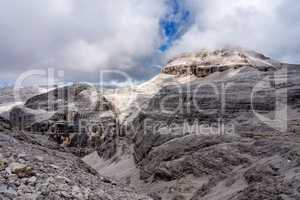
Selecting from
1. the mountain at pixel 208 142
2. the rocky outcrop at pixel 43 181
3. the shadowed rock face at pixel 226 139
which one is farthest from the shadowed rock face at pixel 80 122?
the rocky outcrop at pixel 43 181

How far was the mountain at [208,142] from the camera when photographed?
1262 cm

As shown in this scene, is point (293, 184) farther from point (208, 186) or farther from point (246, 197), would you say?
point (208, 186)

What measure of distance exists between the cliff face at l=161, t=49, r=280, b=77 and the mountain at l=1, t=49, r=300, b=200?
468 inches

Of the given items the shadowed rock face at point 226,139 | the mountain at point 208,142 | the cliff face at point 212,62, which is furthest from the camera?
the cliff face at point 212,62

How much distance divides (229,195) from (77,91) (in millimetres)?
46058

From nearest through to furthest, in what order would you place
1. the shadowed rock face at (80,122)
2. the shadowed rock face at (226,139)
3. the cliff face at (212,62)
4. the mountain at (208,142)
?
the shadowed rock face at (226,139), the mountain at (208,142), the shadowed rock face at (80,122), the cliff face at (212,62)

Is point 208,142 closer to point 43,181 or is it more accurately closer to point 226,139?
point 226,139

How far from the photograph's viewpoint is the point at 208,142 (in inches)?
720

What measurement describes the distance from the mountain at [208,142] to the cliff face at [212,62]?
39.0 ft

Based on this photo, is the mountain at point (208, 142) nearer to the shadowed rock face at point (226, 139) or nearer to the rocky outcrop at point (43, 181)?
the shadowed rock face at point (226, 139)

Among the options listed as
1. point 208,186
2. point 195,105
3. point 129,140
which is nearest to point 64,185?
point 208,186

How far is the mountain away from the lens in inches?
497

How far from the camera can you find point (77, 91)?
5575cm

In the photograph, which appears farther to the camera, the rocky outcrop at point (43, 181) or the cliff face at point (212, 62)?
the cliff face at point (212, 62)
